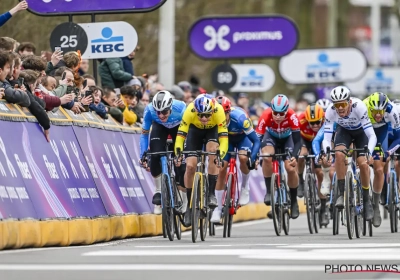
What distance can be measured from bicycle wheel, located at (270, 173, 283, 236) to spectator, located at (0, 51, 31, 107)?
14.8ft

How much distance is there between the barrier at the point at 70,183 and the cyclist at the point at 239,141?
0.93m

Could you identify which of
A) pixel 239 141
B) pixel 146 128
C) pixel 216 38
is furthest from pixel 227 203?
pixel 216 38

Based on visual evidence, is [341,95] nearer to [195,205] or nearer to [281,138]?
[281,138]

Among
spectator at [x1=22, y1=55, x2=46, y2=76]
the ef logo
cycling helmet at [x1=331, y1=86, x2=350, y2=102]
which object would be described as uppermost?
the ef logo

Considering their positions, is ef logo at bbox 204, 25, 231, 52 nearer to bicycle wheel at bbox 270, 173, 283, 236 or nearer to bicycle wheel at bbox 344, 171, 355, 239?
bicycle wheel at bbox 270, 173, 283, 236

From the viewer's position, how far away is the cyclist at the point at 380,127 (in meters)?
18.3

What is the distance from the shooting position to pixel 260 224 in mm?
22672

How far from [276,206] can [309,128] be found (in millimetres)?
3007

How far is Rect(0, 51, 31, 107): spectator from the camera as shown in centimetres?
1428

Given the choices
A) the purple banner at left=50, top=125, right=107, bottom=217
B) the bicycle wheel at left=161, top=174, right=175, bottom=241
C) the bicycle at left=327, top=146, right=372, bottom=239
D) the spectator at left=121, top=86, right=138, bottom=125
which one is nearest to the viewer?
the purple banner at left=50, top=125, right=107, bottom=217

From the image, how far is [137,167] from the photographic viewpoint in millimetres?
18484

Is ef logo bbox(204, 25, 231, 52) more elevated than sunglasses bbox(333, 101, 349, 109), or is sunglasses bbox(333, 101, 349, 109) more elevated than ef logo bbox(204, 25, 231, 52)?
ef logo bbox(204, 25, 231, 52)

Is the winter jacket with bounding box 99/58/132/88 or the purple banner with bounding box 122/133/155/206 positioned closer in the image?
the purple banner with bounding box 122/133/155/206

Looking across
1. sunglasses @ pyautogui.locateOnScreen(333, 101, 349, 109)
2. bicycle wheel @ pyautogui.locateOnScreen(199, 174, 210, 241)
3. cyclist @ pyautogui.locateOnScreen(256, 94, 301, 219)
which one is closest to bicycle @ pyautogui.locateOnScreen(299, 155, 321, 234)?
cyclist @ pyautogui.locateOnScreen(256, 94, 301, 219)
